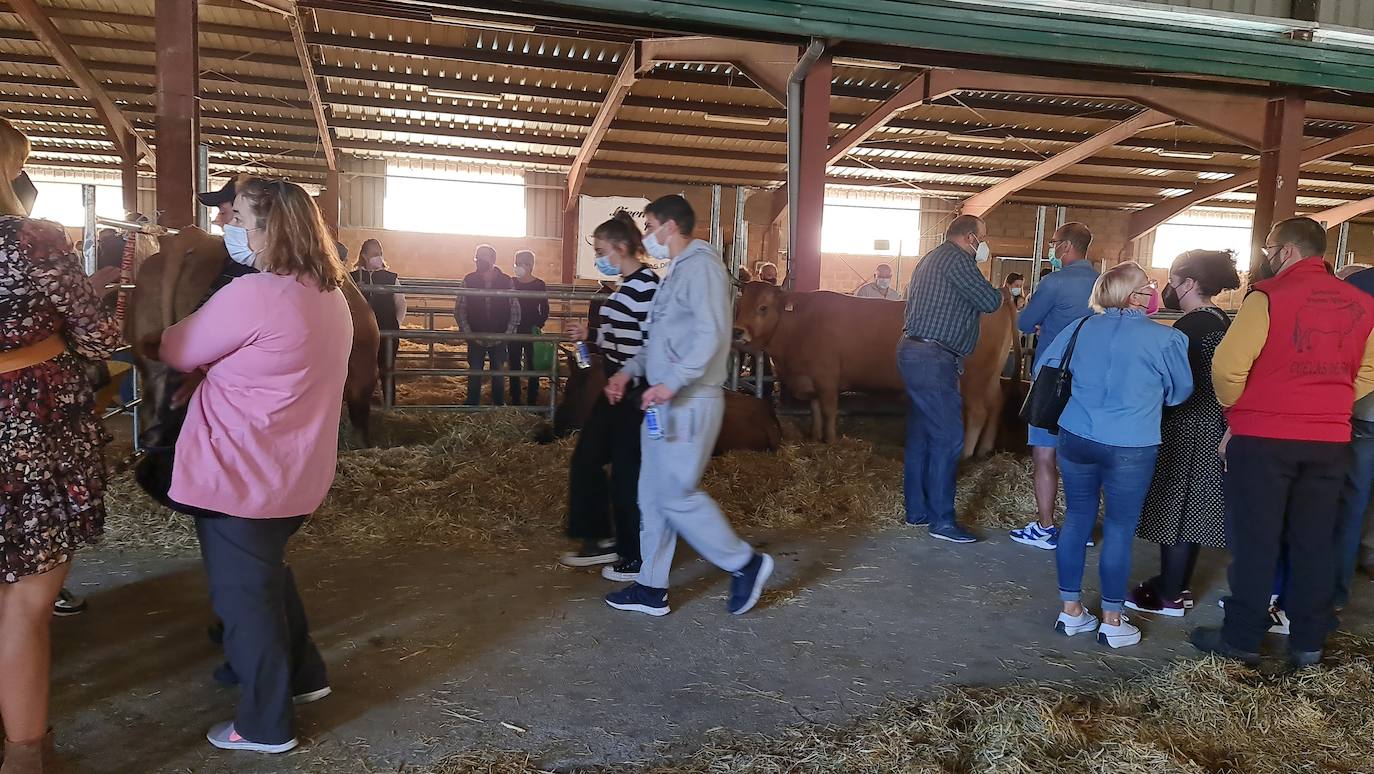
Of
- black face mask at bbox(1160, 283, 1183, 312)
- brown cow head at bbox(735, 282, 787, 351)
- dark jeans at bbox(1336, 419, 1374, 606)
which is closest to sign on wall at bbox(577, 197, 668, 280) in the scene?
brown cow head at bbox(735, 282, 787, 351)

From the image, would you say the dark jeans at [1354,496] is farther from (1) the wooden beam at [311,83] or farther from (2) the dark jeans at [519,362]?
(1) the wooden beam at [311,83]

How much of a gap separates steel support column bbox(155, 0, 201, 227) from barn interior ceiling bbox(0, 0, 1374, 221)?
188 cm

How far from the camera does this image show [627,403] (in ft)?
12.4

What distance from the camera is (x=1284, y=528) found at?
10.6 feet

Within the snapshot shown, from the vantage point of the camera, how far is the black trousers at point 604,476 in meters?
3.84

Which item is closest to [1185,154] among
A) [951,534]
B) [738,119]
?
[738,119]

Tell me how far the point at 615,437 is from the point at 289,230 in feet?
6.21

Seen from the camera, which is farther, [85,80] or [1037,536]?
[85,80]

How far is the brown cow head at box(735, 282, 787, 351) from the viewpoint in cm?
736

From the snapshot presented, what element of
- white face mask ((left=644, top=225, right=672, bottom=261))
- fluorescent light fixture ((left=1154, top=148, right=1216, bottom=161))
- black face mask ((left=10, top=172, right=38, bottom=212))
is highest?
fluorescent light fixture ((left=1154, top=148, right=1216, bottom=161))

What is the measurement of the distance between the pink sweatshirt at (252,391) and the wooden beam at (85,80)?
32.9 feet

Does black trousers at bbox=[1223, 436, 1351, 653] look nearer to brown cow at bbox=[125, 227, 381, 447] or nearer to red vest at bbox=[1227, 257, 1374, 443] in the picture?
red vest at bbox=[1227, 257, 1374, 443]

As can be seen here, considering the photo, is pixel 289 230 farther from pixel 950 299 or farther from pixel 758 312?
pixel 758 312

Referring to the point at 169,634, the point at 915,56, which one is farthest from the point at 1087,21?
the point at 169,634
